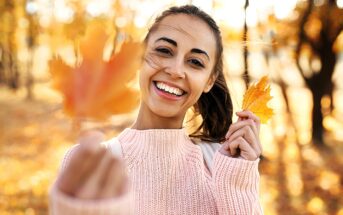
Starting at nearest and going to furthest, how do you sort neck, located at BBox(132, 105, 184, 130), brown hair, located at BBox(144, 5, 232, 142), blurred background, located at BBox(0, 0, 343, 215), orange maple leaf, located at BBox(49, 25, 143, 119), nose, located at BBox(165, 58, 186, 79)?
orange maple leaf, located at BBox(49, 25, 143, 119)
nose, located at BBox(165, 58, 186, 79)
neck, located at BBox(132, 105, 184, 130)
brown hair, located at BBox(144, 5, 232, 142)
blurred background, located at BBox(0, 0, 343, 215)

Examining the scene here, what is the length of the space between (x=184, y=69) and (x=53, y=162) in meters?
4.17

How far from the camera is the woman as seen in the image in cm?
117

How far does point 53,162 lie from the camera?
16.9ft

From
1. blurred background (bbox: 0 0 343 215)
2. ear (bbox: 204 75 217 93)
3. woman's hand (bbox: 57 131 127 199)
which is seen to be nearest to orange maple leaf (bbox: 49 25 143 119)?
woman's hand (bbox: 57 131 127 199)

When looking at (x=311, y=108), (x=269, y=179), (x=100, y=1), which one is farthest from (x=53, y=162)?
(x=100, y=1)

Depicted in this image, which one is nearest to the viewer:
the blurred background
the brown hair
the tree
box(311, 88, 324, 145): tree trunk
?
the brown hair

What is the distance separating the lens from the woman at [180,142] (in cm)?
117

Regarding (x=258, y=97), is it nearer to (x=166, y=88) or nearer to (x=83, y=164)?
(x=166, y=88)

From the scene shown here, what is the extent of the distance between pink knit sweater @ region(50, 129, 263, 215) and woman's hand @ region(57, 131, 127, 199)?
59 centimetres

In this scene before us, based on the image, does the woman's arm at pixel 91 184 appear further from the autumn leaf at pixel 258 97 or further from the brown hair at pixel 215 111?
the brown hair at pixel 215 111

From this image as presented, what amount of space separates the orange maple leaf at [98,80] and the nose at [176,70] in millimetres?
617

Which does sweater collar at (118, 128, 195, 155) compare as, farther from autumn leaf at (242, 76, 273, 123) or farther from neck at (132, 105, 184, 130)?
autumn leaf at (242, 76, 273, 123)

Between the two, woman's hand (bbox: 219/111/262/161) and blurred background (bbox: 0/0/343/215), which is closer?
woman's hand (bbox: 219/111/262/161)

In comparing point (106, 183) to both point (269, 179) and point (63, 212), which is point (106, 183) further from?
point (269, 179)
